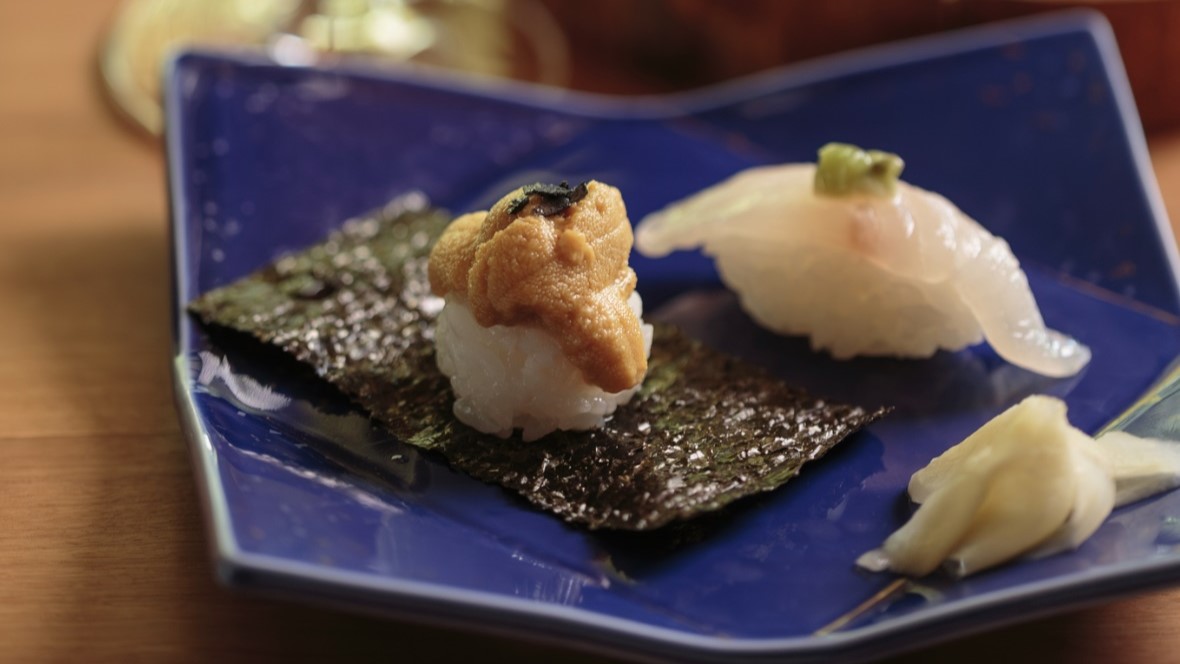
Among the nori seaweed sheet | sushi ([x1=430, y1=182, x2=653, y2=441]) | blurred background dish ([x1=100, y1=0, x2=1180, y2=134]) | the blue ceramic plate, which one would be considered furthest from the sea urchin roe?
blurred background dish ([x1=100, y1=0, x2=1180, y2=134])

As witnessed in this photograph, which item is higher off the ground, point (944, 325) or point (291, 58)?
point (291, 58)

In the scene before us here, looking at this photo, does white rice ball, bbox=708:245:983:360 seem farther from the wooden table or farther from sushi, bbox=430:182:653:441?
the wooden table

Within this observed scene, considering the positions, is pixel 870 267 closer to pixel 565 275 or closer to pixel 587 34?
pixel 565 275

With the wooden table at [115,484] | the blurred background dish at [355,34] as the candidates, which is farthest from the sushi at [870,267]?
the blurred background dish at [355,34]

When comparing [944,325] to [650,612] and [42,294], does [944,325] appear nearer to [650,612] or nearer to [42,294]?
[650,612]

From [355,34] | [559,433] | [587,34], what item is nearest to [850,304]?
[559,433]

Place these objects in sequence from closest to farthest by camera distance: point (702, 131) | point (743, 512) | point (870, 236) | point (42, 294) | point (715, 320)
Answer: point (743, 512) < point (870, 236) < point (715, 320) < point (42, 294) < point (702, 131)

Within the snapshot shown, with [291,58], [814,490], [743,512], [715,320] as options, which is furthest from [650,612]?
[291,58]
